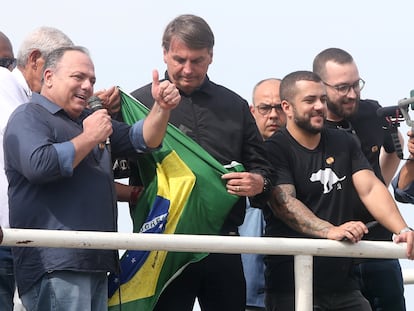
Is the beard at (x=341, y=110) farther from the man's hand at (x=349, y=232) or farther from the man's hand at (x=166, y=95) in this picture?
the man's hand at (x=166, y=95)

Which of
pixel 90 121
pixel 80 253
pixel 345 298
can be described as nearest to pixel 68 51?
pixel 90 121

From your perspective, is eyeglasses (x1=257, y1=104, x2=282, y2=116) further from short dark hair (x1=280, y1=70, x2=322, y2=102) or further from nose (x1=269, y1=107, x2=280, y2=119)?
short dark hair (x1=280, y1=70, x2=322, y2=102)

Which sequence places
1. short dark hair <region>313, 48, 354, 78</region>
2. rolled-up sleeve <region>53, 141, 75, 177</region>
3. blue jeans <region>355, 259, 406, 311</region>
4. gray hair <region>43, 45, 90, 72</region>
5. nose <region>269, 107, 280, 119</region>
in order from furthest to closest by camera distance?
nose <region>269, 107, 280, 119</region> → short dark hair <region>313, 48, 354, 78</region> → blue jeans <region>355, 259, 406, 311</region> → gray hair <region>43, 45, 90, 72</region> → rolled-up sleeve <region>53, 141, 75, 177</region>

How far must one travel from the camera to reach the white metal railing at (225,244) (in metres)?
5.44

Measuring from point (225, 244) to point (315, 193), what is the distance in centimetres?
94

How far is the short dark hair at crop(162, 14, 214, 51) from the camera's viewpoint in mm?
6602

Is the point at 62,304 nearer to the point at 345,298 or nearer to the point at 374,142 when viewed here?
the point at 345,298

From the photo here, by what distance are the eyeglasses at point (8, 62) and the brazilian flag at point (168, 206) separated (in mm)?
840

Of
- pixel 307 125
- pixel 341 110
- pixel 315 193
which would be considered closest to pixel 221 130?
pixel 307 125

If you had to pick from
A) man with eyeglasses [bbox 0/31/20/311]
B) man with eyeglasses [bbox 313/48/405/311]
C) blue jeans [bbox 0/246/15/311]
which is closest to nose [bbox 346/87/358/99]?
man with eyeglasses [bbox 313/48/405/311]

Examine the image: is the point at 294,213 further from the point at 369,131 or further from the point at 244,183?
the point at 369,131

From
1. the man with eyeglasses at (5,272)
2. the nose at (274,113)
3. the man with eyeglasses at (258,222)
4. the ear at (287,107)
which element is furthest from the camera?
the nose at (274,113)

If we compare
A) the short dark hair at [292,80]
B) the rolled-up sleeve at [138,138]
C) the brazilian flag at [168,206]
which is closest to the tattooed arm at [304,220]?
the brazilian flag at [168,206]

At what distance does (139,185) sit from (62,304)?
3.78 ft
